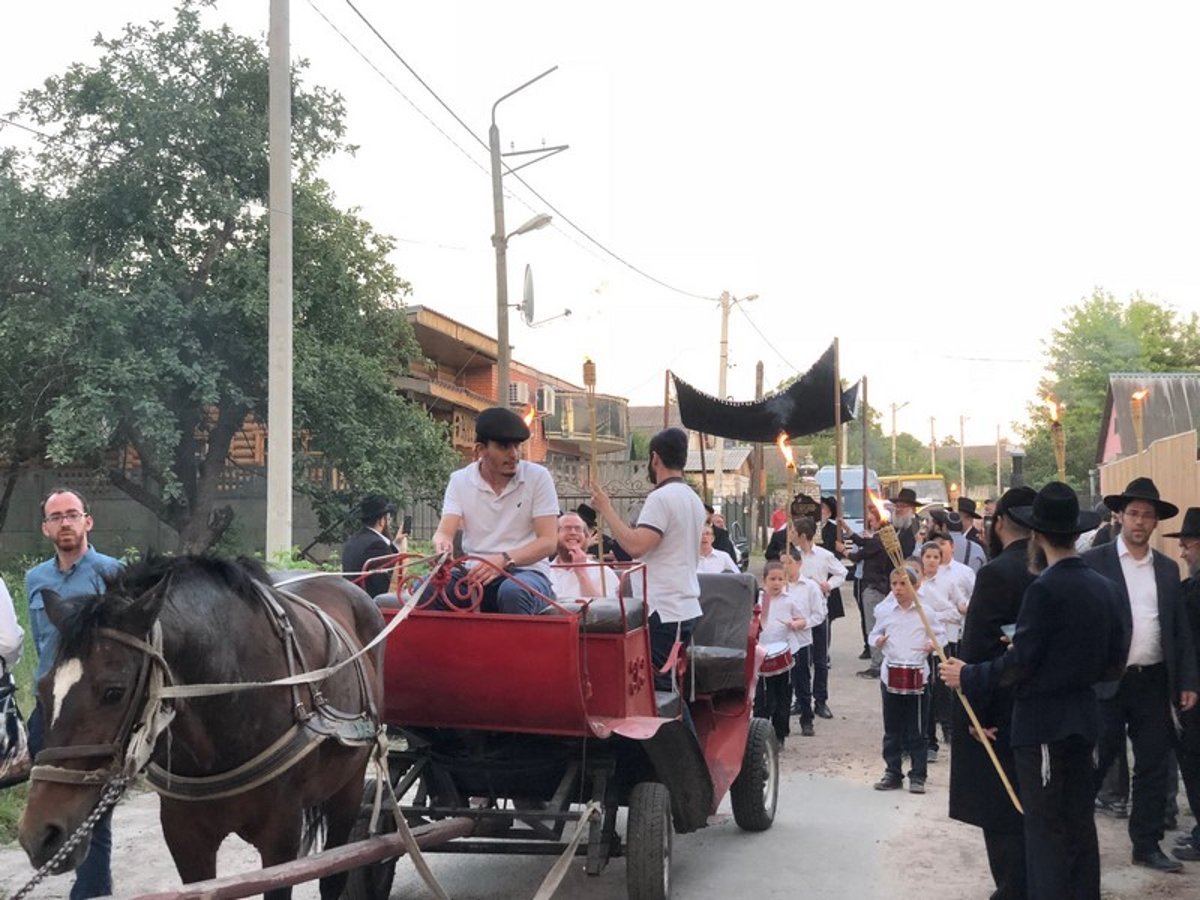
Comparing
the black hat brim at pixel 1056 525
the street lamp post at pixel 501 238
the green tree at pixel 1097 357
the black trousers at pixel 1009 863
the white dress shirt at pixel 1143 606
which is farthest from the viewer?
the green tree at pixel 1097 357

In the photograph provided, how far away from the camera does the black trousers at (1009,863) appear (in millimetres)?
5570

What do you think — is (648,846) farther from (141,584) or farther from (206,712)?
(141,584)

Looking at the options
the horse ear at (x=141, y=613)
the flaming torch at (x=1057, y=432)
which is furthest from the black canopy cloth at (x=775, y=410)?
the horse ear at (x=141, y=613)

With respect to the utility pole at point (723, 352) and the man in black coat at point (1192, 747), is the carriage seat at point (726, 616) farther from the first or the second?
the utility pole at point (723, 352)

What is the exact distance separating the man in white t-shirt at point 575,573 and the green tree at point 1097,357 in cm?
4081

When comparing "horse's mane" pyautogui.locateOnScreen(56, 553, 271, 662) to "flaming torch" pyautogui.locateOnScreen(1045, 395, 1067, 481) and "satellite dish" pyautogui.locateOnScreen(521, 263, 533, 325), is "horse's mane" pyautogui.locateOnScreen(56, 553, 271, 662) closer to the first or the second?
"flaming torch" pyautogui.locateOnScreen(1045, 395, 1067, 481)

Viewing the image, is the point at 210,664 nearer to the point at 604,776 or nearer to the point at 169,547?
the point at 604,776

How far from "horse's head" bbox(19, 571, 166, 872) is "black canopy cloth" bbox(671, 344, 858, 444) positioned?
10698 millimetres

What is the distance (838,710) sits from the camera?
12867 mm

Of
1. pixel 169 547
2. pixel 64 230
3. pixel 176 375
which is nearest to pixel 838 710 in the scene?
pixel 176 375

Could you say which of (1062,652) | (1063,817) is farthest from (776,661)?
(1062,652)

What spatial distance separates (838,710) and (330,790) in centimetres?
843

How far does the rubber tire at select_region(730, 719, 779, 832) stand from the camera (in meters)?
7.77

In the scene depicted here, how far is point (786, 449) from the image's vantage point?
12453 mm
